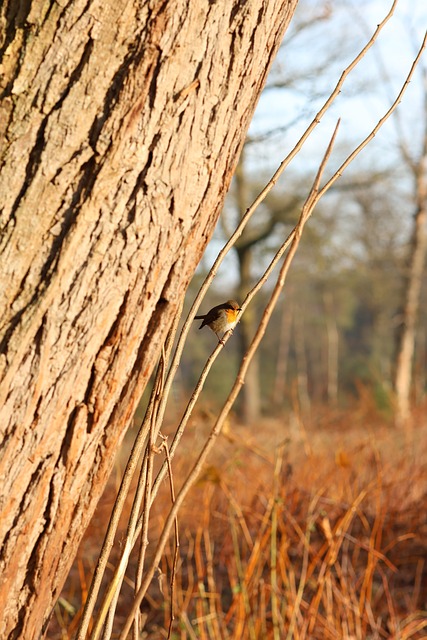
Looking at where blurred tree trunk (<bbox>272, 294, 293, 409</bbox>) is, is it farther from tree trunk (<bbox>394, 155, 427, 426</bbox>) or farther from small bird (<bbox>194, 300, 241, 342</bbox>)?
small bird (<bbox>194, 300, 241, 342</bbox>)

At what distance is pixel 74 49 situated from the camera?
0.93m

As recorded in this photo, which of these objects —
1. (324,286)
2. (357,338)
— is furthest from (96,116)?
(357,338)

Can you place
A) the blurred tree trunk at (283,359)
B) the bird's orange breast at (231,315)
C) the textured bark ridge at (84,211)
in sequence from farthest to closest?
the blurred tree trunk at (283,359), the bird's orange breast at (231,315), the textured bark ridge at (84,211)

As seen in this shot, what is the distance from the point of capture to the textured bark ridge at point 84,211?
2.99 ft

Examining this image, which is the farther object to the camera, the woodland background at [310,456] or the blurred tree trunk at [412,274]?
the blurred tree trunk at [412,274]

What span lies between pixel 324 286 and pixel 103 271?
19.5 m

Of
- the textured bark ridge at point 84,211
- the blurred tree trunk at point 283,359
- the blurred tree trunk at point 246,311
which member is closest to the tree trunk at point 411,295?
the blurred tree trunk at point 246,311

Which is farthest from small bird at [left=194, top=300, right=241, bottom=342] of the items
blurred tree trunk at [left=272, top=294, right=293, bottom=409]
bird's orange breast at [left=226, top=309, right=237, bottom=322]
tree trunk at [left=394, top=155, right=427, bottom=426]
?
blurred tree trunk at [left=272, top=294, right=293, bottom=409]

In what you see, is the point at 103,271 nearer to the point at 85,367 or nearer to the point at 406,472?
the point at 85,367

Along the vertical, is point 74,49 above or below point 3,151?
above

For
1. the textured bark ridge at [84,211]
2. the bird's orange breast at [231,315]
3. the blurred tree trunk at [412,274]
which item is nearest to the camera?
the textured bark ridge at [84,211]

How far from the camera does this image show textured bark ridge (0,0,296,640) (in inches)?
35.9

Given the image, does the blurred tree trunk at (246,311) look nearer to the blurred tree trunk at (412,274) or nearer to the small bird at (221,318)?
the blurred tree trunk at (412,274)

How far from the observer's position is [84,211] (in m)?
0.92
